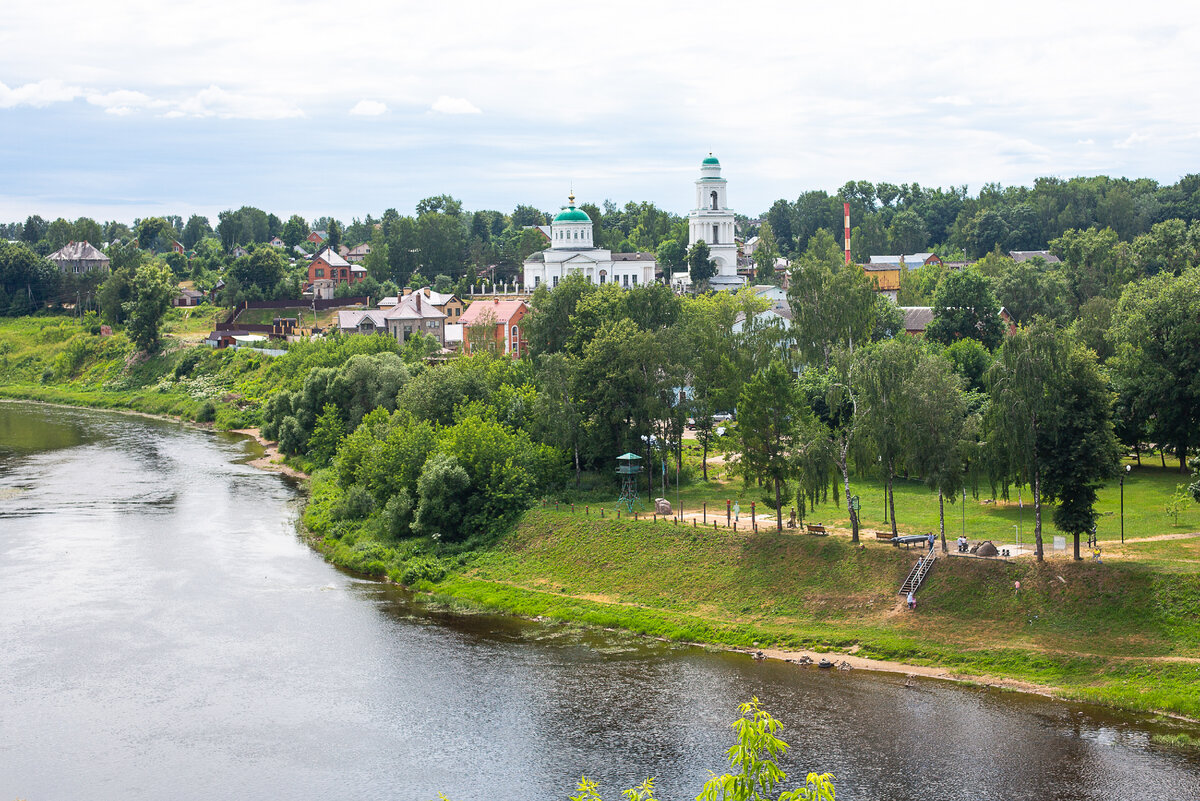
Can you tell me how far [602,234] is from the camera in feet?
518

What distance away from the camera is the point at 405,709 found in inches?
1272

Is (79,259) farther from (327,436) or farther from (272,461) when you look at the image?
(327,436)

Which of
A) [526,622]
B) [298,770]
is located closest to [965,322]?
[526,622]

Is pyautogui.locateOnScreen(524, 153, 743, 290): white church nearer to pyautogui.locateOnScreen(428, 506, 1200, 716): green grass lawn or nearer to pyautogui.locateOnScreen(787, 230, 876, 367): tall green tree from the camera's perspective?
pyautogui.locateOnScreen(787, 230, 876, 367): tall green tree

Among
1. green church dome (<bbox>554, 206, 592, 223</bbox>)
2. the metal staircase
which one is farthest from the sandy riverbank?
green church dome (<bbox>554, 206, 592, 223</bbox>)

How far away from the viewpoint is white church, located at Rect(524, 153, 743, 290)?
4483 inches

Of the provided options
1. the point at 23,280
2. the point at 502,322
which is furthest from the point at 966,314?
the point at 23,280

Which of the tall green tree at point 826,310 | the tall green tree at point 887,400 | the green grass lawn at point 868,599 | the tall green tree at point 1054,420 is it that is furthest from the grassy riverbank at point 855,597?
the tall green tree at point 826,310

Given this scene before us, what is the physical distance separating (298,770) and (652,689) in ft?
33.3

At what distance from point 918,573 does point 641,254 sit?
271ft

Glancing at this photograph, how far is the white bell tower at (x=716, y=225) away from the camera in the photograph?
374 ft

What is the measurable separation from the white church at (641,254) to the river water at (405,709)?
71583 mm

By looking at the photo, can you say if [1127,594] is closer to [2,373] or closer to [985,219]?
[2,373]

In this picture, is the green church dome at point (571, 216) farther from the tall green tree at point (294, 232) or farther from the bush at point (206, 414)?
the tall green tree at point (294, 232)
